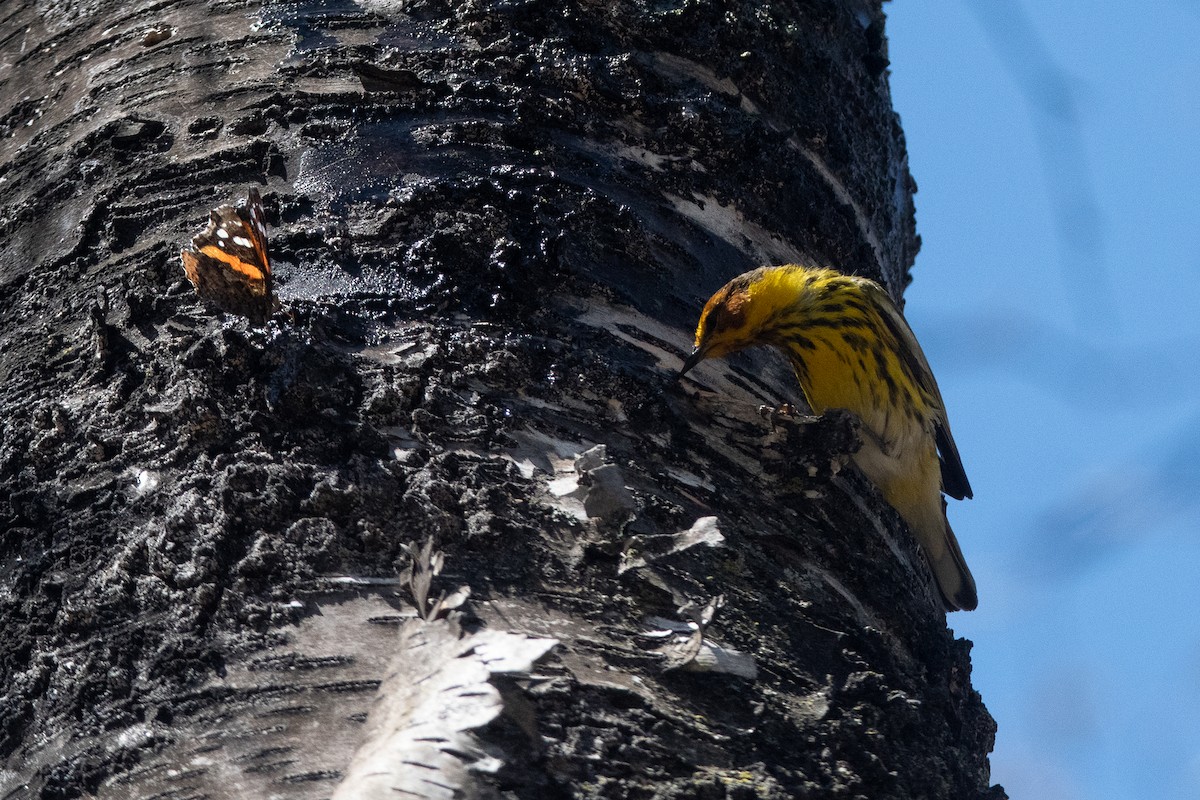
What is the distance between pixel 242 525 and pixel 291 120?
987 mm

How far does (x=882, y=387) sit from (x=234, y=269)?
299 cm

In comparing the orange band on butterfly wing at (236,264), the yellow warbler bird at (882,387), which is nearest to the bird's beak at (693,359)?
the yellow warbler bird at (882,387)

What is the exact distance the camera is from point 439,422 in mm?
1964

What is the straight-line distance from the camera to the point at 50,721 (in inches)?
68.2

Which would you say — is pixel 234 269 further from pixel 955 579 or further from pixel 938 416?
pixel 938 416

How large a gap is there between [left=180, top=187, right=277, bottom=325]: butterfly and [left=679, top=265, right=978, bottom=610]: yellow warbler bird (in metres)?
1.44

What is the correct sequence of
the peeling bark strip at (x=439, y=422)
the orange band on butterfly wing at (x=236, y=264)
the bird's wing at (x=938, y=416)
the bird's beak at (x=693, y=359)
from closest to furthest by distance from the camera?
the peeling bark strip at (x=439, y=422) < the orange band on butterfly wing at (x=236, y=264) < the bird's beak at (x=693, y=359) < the bird's wing at (x=938, y=416)

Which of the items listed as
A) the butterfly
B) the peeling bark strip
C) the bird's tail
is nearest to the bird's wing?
the bird's tail

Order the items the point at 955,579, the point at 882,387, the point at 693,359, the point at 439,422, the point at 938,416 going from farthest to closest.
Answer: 1. the point at 938,416
2. the point at 882,387
3. the point at 955,579
4. the point at 693,359
5. the point at 439,422

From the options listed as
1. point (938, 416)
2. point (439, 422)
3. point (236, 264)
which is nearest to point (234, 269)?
point (236, 264)

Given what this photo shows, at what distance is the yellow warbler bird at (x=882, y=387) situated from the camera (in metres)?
3.72

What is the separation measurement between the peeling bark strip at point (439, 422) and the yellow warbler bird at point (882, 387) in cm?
79

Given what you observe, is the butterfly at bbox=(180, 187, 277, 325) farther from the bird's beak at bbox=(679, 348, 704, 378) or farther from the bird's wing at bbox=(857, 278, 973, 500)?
the bird's wing at bbox=(857, 278, 973, 500)

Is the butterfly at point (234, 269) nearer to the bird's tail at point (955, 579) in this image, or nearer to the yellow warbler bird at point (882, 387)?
the yellow warbler bird at point (882, 387)
